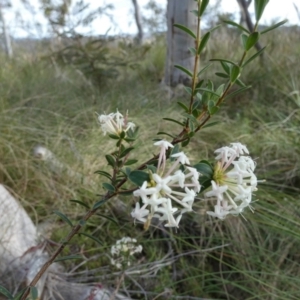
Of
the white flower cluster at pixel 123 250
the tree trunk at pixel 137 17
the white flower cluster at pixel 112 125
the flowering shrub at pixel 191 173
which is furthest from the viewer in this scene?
the tree trunk at pixel 137 17

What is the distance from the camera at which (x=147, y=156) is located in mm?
1796

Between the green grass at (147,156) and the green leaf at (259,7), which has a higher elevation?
the green leaf at (259,7)

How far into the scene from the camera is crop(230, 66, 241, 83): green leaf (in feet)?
1.69

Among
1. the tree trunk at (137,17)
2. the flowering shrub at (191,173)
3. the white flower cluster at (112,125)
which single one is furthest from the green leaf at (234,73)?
the tree trunk at (137,17)

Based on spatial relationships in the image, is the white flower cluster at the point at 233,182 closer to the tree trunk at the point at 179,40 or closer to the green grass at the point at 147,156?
the green grass at the point at 147,156

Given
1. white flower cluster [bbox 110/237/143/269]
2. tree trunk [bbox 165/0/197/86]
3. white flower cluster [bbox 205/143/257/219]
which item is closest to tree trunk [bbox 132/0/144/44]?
tree trunk [bbox 165/0/197/86]

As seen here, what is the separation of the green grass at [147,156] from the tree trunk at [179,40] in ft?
0.60

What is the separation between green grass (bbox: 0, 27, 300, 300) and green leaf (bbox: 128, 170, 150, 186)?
7.1 inches

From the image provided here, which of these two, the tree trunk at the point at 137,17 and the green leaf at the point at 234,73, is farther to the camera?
the tree trunk at the point at 137,17

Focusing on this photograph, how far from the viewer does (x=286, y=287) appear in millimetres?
1138

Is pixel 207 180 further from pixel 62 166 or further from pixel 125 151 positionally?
pixel 62 166

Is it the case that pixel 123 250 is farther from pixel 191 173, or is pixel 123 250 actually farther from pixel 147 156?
pixel 147 156

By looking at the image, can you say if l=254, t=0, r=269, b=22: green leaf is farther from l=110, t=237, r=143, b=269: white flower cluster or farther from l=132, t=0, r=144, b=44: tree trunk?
l=132, t=0, r=144, b=44: tree trunk

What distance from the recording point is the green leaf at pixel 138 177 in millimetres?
448
